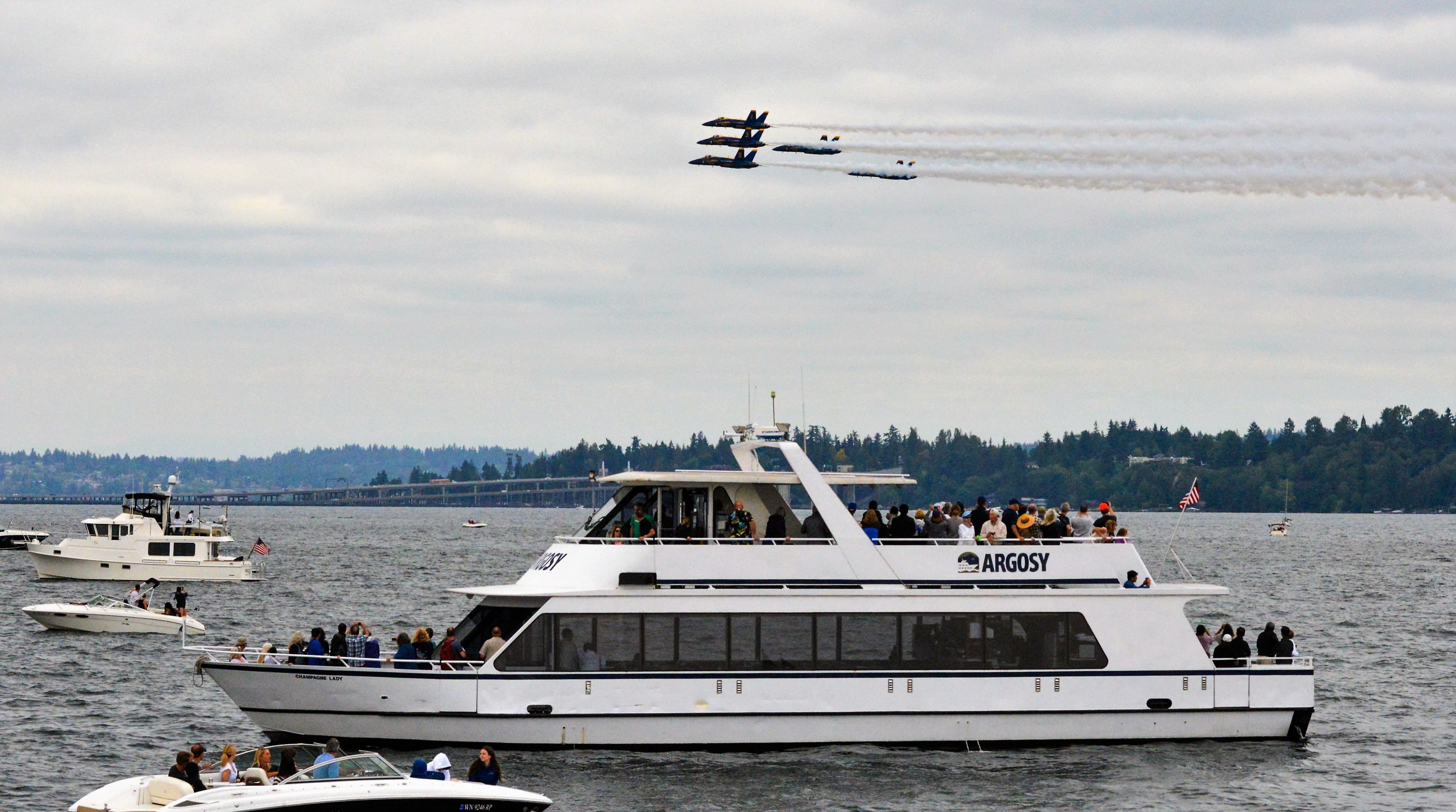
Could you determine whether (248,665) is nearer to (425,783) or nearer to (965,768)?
(425,783)

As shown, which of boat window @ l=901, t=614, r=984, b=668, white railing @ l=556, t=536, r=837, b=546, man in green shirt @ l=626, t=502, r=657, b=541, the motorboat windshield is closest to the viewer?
the motorboat windshield

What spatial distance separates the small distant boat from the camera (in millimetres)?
108625

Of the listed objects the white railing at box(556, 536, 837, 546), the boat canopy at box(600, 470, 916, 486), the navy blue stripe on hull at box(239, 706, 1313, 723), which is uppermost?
the boat canopy at box(600, 470, 916, 486)

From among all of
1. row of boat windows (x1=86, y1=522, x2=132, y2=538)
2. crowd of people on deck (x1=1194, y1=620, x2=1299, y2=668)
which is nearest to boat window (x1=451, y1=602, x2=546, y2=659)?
crowd of people on deck (x1=1194, y1=620, x2=1299, y2=668)

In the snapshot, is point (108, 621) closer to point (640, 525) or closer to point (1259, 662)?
point (640, 525)

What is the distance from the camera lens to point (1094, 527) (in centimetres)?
2764

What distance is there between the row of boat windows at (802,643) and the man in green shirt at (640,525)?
151 cm

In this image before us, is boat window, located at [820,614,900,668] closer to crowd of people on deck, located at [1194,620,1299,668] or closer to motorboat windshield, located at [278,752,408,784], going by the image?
crowd of people on deck, located at [1194,620,1299,668]

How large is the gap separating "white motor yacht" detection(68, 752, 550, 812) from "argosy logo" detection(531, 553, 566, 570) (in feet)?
19.8

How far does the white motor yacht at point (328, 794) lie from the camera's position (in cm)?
1958

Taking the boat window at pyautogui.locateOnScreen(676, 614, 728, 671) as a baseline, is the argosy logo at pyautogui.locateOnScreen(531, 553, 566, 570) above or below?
above

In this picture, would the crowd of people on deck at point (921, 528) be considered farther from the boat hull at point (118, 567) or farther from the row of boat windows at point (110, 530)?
the row of boat windows at point (110, 530)

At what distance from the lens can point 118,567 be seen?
6856cm

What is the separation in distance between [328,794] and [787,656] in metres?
8.38
